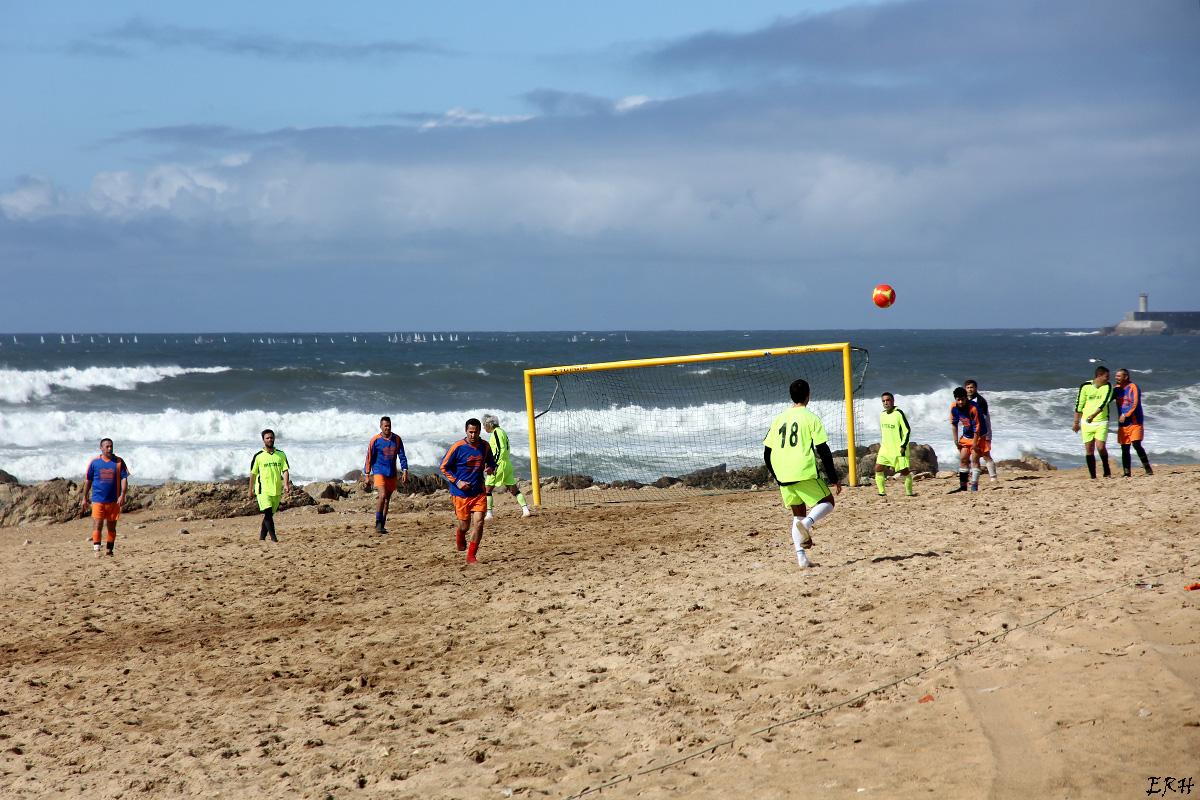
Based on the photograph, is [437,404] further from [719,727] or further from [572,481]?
[719,727]

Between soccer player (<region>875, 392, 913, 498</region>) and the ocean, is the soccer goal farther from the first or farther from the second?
soccer player (<region>875, 392, 913, 498</region>)

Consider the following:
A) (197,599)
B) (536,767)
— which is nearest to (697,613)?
(536,767)

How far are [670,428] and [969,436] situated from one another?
41.8 feet

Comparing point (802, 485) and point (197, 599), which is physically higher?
point (802, 485)

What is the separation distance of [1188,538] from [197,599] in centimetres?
944

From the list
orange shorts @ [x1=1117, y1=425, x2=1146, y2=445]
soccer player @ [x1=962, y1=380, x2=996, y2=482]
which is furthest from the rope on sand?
orange shorts @ [x1=1117, y1=425, x2=1146, y2=445]

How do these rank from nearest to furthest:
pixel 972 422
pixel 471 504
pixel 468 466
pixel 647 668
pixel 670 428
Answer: pixel 647 668 → pixel 468 466 → pixel 471 504 → pixel 972 422 → pixel 670 428

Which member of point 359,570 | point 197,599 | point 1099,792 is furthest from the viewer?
point 359,570

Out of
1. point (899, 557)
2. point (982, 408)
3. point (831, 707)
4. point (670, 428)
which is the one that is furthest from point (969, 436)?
point (670, 428)

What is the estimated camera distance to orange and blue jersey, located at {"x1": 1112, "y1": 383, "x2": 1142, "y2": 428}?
12.4 meters

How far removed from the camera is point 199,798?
4609mm

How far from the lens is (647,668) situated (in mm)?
5840

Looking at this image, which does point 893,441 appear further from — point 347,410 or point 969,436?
point 347,410

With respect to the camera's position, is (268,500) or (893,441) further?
(893,441)
